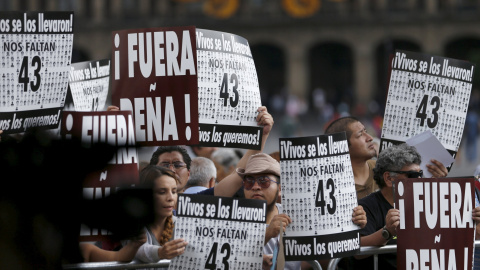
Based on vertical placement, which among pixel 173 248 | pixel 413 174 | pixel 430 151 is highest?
pixel 430 151

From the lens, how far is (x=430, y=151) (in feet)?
14.7

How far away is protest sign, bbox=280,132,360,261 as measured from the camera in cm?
358

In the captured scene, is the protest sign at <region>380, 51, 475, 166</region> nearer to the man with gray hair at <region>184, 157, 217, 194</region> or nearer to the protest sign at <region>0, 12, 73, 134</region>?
the man with gray hair at <region>184, 157, 217, 194</region>

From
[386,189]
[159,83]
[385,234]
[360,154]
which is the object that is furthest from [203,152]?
[385,234]

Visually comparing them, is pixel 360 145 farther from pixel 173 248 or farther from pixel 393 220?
pixel 173 248

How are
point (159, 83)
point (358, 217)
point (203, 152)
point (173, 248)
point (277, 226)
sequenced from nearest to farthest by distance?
1. point (173, 248)
2. point (277, 226)
3. point (358, 217)
4. point (159, 83)
5. point (203, 152)

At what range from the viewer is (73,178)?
97 centimetres

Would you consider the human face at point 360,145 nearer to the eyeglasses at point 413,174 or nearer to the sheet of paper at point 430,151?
the sheet of paper at point 430,151

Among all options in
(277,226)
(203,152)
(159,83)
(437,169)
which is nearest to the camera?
(277,226)

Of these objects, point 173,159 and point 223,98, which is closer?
point 223,98

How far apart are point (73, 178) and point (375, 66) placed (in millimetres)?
54371

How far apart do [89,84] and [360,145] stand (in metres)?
1.56

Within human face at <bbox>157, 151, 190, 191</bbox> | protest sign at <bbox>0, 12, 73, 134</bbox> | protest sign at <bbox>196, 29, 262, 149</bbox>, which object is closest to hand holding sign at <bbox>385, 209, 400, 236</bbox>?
protest sign at <bbox>196, 29, 262, 149</bbox>

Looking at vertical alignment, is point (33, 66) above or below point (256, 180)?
above
